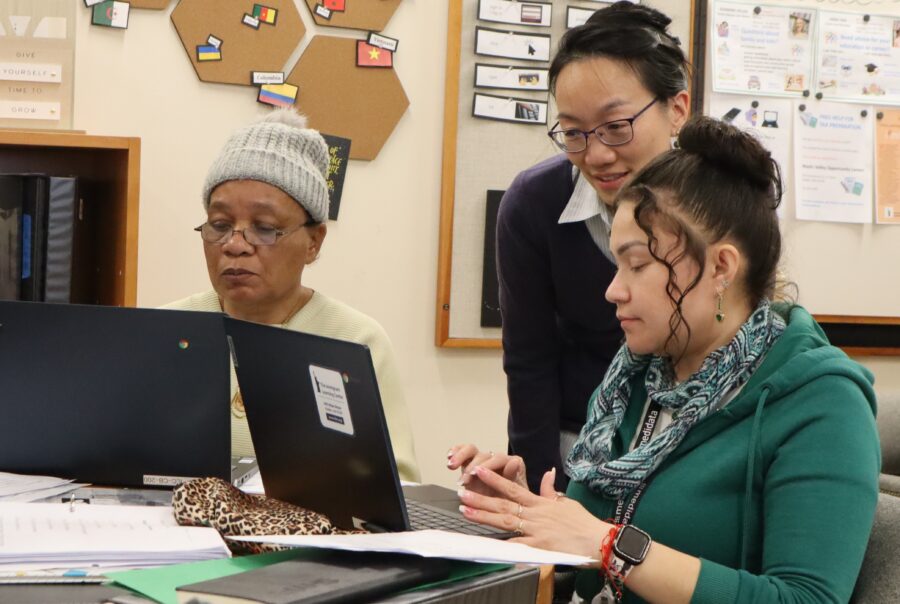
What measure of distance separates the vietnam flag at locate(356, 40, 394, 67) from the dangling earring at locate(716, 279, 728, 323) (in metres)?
1.62

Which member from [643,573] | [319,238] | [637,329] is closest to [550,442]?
[319,238]

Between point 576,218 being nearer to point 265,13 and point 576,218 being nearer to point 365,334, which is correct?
point 365,334

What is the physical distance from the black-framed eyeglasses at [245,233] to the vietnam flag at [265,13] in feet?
3.43

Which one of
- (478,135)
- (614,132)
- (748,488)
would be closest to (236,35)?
(478,135)

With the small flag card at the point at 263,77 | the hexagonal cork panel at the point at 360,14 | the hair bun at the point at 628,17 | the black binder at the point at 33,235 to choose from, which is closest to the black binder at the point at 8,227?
the black binder at the point at 33,235

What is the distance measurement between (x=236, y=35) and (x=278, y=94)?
0.18 meters

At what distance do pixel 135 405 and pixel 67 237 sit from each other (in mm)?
1108

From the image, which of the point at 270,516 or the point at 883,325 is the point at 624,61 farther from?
the point at 883,325

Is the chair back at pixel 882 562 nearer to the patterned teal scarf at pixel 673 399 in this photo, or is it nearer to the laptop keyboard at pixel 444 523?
the patterned teal scarf at pixel 673 399

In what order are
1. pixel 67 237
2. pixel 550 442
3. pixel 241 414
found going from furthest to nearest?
pixel 67 237
pixel 550 442
pixel 241 414

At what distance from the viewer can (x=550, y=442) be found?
2.11 metres

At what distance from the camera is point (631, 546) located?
119 cm

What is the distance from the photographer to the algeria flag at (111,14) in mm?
2568

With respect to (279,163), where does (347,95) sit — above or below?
above
